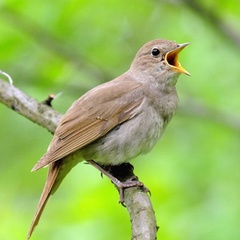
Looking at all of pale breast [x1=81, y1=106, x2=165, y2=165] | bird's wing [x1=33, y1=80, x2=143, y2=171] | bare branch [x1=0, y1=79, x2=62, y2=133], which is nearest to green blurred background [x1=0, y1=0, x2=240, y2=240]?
pale breast [x1=81, y1=106, x2=165, y2=165]

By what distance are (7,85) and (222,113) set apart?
268 cm

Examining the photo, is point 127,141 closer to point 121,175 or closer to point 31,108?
point 121,175

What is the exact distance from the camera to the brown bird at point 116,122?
700cm

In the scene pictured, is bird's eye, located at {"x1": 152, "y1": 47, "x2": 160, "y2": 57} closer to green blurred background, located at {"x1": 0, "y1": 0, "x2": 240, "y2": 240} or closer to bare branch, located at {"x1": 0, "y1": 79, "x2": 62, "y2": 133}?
bare branch, located at {"x1": 0, "y1": 79, "x2": 62, "y2": 133}

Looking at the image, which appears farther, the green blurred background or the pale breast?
the green blurred background

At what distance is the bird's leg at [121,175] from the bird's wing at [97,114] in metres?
0.28

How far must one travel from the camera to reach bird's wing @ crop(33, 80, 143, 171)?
6.96 m

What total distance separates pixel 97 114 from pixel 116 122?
0.16 meters

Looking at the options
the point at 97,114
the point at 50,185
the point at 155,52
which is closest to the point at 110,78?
the point at 155,52

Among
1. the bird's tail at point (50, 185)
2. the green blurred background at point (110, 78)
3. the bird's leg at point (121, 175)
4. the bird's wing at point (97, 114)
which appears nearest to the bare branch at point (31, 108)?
the bird's wing at point (97, 114)

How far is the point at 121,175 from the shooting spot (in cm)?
710

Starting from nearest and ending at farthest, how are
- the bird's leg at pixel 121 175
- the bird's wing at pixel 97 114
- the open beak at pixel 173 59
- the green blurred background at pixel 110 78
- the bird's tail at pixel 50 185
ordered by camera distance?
the bird's leg at pixel 121 175 → the bird's tail at pixel 50 185 → the bird's wing at pixel 97 114 → the open beak at pixel 173 59 → the green blurred background at pixel 110 78

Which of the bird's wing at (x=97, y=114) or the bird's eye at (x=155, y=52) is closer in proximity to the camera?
the bird's wing at (x=97, y=114)

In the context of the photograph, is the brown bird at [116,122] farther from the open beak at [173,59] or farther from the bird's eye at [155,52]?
the bird's eye at [155,52]
